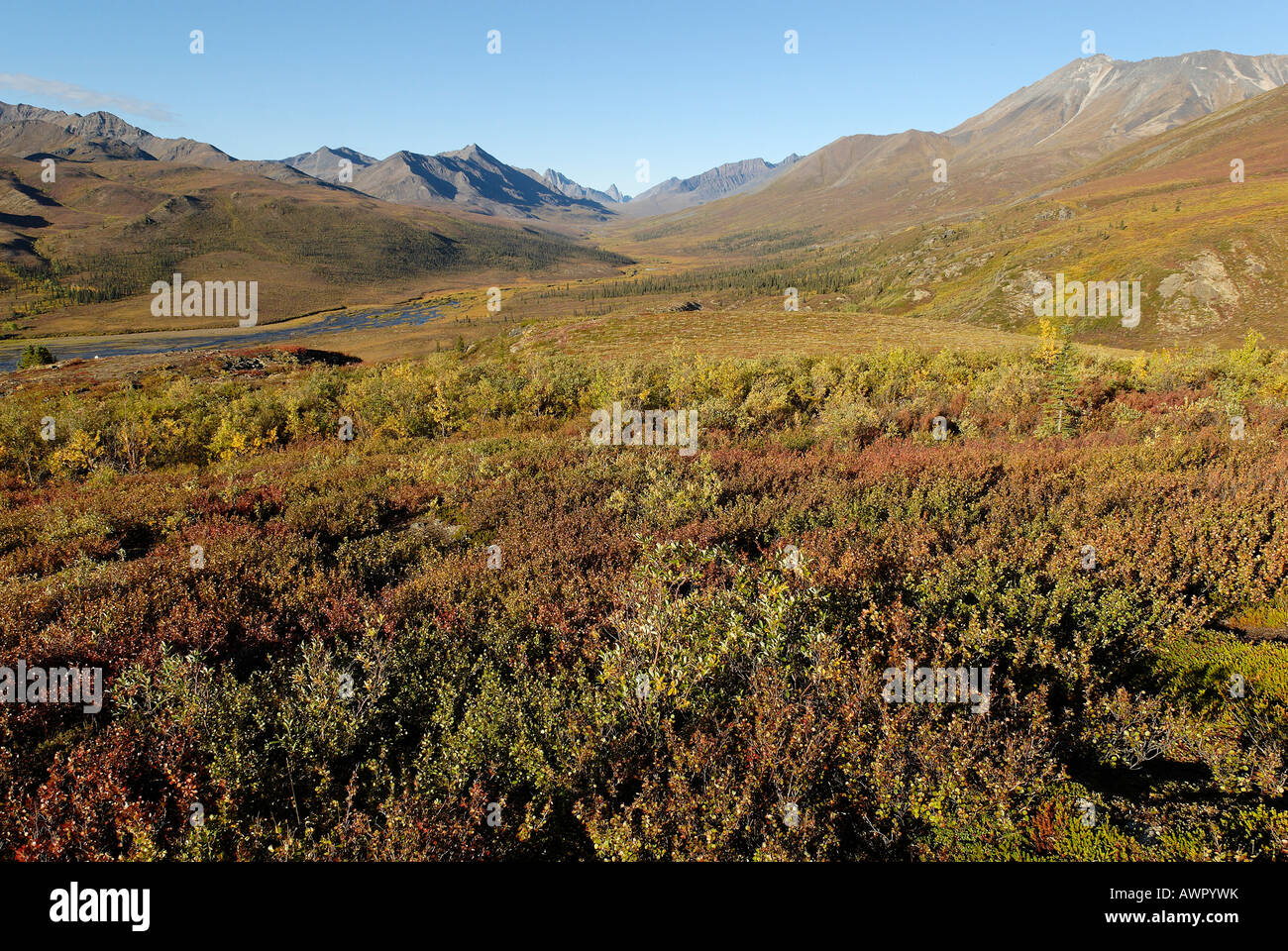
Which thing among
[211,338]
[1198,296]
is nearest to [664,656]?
[1198,296]

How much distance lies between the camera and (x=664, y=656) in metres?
5.26

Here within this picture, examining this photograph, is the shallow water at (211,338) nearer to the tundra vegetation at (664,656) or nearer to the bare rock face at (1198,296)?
the tundra vegetation at (664,656)

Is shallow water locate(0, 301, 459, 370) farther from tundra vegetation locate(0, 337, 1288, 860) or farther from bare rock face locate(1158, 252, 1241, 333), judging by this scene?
bare rock face locate(1158, 252, 1241, 333)

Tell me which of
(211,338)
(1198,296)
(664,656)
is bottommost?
(664,656)

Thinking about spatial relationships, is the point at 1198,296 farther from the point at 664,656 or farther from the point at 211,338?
the point at 211,338

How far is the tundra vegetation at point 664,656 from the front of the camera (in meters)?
3.70

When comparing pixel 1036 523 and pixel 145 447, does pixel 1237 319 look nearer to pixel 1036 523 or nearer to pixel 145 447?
pixel 1036 523

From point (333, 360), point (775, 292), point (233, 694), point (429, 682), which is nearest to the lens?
point (233, 694)

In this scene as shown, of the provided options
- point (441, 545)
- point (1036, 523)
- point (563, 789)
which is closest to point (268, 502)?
point (441, 545)

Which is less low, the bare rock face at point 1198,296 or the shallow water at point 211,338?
the shallow water at point 211,338

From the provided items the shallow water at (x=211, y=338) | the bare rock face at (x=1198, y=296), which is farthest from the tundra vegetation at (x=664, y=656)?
the shallow water at (x=211, y=338)

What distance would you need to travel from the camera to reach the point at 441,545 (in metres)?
9.13

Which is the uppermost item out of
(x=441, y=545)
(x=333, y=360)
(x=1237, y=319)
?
(x=1237, y=319)

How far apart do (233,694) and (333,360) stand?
76.4 meters
